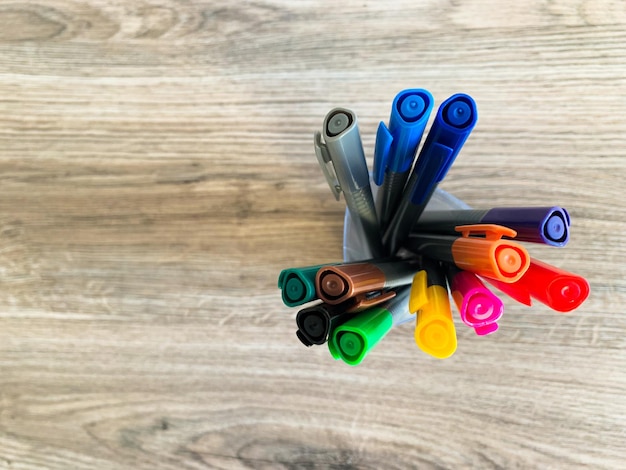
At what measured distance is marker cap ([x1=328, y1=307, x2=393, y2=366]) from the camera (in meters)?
0.17

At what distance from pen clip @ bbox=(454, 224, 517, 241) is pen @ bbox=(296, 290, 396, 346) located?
0.05m

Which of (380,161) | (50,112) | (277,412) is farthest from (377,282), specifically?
(50,112)

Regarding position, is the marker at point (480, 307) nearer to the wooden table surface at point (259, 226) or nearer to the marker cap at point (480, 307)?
the marker cap at point (480, 307)

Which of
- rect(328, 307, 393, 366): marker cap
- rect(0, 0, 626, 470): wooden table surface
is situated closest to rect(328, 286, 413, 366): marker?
rect(328, 307, 393, 366): marker cap

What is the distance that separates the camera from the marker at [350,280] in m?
0.18

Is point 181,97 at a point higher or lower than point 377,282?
higher

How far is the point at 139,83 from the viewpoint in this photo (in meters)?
0.33

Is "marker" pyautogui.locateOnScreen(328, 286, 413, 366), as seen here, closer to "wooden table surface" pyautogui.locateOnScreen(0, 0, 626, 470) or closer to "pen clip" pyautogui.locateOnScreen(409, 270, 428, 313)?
"pen clip" pyautogui.locateOnScreen(409, 270, 428, 313)

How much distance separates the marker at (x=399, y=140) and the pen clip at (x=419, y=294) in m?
0.05

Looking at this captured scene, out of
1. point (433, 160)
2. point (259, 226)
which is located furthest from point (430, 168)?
point (259, 226)

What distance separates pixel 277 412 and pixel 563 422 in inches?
6.9

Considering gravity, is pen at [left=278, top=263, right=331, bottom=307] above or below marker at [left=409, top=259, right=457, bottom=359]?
above

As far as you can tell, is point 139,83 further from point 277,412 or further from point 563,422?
point 563,422

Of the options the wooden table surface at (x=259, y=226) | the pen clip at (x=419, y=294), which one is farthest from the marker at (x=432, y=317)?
the wooden table surface at (x=259, y=226)
